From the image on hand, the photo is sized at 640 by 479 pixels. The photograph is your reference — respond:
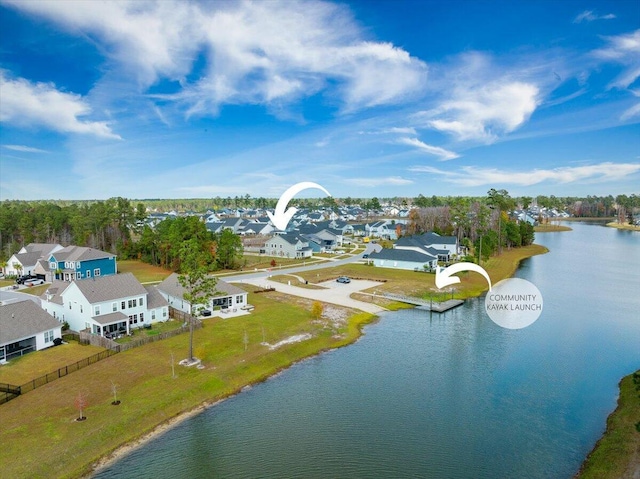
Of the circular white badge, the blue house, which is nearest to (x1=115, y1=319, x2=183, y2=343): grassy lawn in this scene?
the blue house

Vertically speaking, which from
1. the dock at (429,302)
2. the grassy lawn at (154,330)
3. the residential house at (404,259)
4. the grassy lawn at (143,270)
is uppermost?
the residential house at (404,259)

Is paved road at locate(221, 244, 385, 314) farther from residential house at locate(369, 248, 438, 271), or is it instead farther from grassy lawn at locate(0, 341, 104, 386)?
grassy lawn at locate(0, 341, 104, 386)

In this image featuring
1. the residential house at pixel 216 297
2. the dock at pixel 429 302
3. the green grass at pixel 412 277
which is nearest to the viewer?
the residential house at pixel 216 297

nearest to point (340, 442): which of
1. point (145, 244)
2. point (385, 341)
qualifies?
point (385, 341)

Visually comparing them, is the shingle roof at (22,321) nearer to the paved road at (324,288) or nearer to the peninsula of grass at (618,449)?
the paved road at (324,288)

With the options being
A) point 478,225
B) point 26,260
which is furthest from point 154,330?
point 478,225

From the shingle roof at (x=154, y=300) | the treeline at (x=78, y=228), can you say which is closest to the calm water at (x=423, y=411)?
the shingle roof at (x=154, y=300)

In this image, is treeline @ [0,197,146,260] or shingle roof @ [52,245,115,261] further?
treeline @ [0,197,146,260]
